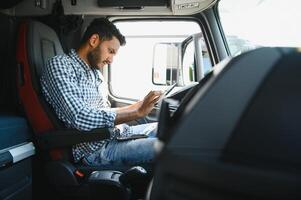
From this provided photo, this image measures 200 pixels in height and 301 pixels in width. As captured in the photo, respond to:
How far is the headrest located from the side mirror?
67 centimetres

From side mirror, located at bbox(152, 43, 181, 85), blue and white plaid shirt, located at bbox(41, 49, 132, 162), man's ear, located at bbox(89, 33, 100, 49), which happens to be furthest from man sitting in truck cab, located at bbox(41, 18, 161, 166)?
side mirror, located at bbox(152, 43, 181, 85)

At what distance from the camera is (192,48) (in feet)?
9.58

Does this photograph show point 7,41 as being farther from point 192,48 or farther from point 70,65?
point 192,48

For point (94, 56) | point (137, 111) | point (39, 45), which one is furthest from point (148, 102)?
point (39, 45)

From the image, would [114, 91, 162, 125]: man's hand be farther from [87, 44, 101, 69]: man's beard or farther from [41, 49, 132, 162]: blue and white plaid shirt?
[87, 44, 101, 69]: man's beard

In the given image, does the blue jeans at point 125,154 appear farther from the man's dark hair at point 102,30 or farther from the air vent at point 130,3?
the air vent at point 130,3

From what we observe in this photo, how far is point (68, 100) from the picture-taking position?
2.20 m

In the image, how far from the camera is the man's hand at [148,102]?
2.18 meters

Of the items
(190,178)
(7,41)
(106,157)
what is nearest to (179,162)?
(190,178)

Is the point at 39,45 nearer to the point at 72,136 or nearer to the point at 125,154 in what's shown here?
the point at 72,136

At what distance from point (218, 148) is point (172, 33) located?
260 centimetres

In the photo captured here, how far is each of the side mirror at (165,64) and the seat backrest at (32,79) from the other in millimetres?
766

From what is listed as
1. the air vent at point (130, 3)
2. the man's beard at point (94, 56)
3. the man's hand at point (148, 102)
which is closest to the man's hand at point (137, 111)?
the man's hand at point (148, 102)

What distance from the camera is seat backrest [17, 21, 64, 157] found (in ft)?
7.29
